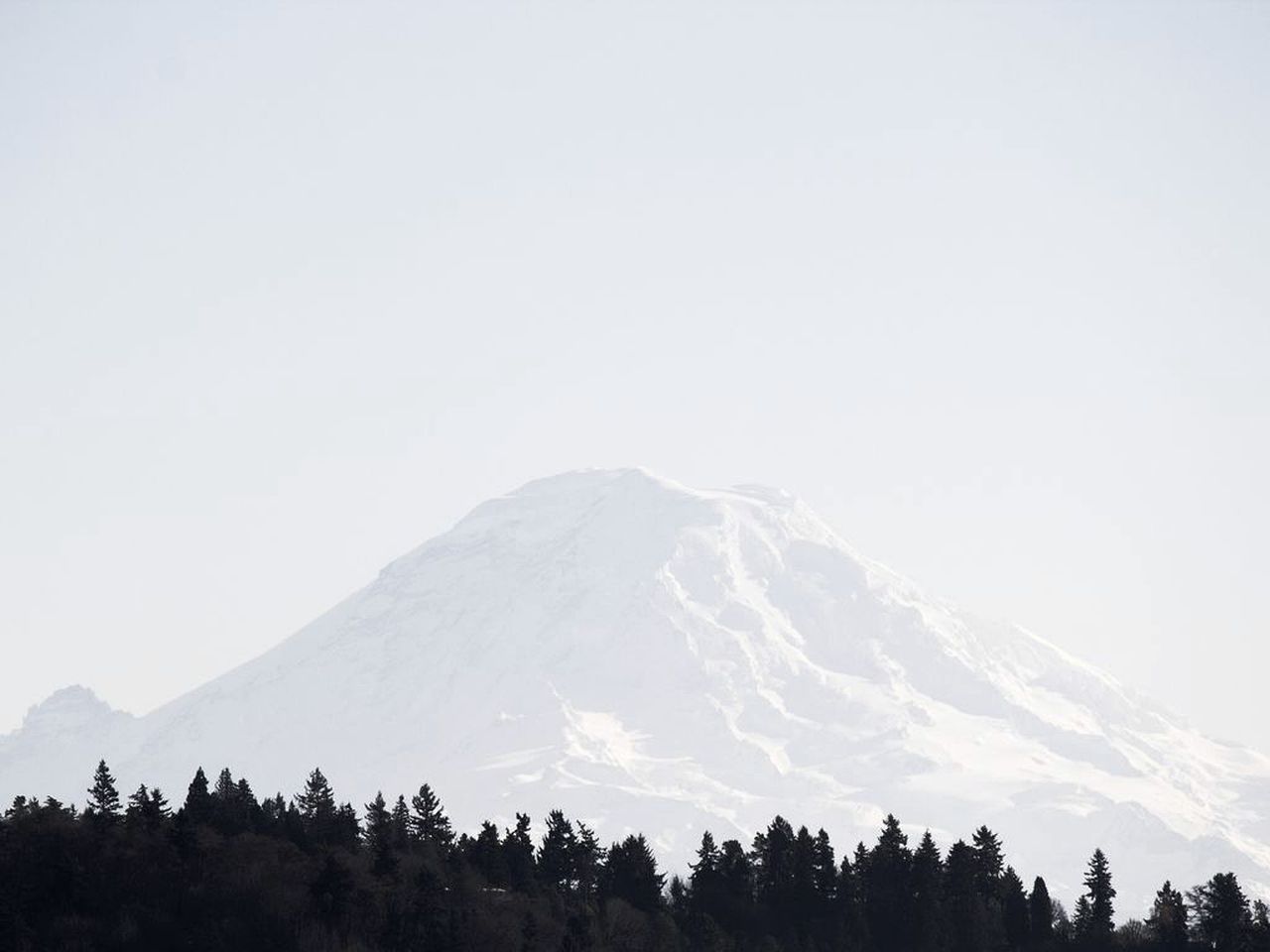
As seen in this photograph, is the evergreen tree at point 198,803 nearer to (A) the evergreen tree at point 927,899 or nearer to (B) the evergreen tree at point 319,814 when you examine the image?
(B) the evergreen tree at point 319,814

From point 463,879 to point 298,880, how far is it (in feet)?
42.5

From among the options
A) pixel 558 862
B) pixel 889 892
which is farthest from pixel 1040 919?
Answer: pixel 558 862

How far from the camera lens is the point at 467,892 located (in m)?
Answer: 148

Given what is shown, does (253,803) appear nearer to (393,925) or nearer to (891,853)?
(393,925)

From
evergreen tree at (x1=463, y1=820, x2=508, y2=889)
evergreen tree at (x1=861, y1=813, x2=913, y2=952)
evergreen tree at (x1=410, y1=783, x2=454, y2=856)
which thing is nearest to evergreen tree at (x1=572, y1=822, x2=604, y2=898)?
evergreen tree at (x1=463, y1=820, x2=508, y2=889)

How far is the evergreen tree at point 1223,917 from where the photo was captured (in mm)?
159375

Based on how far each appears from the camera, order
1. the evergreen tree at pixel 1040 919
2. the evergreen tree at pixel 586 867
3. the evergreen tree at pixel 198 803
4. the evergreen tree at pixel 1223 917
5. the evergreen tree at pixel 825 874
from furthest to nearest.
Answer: the evergreen tree at pixel 825 874 → the evergreen tree at pixel 586 867 → the evergreen tree at pixel 1040 919 → the evergreen tree at pixel 1223 917 → the evergreen tree at pixel 198 803

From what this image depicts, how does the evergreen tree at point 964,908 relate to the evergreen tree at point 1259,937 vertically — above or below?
above

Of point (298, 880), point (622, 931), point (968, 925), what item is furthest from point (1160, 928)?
point (298, 880)

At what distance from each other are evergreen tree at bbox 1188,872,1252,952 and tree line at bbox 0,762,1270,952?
0.55ft

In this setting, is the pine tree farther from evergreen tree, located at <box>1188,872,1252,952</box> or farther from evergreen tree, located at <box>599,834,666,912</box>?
evergreen tree, located at <box>1188,872,1252,952</box>

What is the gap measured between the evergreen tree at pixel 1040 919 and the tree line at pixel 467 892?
0.17 m

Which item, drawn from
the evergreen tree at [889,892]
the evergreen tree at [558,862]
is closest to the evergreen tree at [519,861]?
the evergreen tree at [558,862]

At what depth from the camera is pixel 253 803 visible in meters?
167
